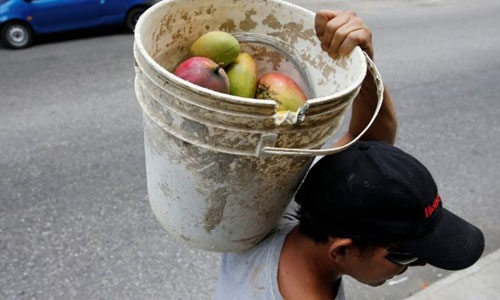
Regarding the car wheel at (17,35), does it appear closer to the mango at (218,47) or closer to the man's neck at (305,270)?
the mango at (218,47)

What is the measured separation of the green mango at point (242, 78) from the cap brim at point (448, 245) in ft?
1.78

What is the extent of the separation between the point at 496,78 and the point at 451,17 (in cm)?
372

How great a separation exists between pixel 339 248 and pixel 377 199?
0.17 m

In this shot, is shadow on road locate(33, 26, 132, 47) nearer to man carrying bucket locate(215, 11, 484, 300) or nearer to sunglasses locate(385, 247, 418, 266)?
man carrying bucket locate(215, 11, 484, 300)

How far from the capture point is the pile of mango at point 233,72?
4.15ft

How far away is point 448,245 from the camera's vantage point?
1376 mm

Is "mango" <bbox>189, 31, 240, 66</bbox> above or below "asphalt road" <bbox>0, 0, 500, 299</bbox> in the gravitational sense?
above

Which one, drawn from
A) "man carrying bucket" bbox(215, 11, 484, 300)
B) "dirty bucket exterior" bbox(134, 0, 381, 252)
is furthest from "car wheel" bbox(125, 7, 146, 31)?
"man carrying bucket" bbox(215, 11, 484, 300)

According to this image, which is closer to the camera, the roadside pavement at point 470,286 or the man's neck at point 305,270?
the man's neck at point 305,270

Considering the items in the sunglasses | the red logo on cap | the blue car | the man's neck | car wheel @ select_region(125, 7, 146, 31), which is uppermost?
the red logo on cap

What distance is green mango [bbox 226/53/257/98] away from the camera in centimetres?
137

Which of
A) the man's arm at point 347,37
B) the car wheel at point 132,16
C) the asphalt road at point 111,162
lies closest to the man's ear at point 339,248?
the man's arm at point 347,37

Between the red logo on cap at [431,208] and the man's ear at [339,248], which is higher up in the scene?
the red logo on cap at [431,208]

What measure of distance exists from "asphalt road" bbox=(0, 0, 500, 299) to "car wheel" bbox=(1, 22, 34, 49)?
184 millimetres
